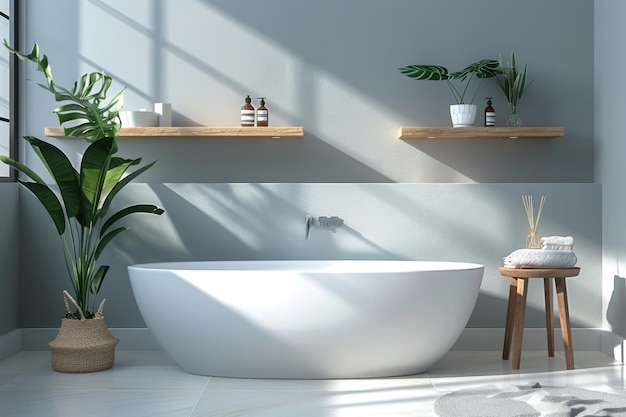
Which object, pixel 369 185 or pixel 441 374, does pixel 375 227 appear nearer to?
pixel 369 185

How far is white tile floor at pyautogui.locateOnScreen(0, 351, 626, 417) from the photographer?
3.43m

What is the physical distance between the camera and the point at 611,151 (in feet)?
15.8

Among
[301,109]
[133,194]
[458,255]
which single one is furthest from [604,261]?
[133,194]

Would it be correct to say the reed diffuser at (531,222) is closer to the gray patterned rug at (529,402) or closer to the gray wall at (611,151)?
the gray wall at (611,151)

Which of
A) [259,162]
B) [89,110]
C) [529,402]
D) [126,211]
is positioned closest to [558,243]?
[529,402]

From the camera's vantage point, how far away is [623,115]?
460 cm

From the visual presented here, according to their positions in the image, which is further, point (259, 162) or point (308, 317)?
point (259, 162)

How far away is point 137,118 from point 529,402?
276cm

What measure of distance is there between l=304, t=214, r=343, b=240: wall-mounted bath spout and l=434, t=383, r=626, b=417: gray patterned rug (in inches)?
58.5

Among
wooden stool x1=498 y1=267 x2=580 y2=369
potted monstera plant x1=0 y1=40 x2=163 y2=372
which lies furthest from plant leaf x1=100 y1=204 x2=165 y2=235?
wooden stool x1=498 y1=267 x2=580 y2=369

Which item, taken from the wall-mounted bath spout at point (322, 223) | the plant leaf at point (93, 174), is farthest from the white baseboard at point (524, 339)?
the plant leaf at point (93, 174)

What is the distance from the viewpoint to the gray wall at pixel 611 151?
4.63 metres

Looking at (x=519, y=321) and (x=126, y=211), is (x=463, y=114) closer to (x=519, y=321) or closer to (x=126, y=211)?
(x=519, y=321)

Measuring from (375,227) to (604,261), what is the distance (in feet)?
4.45
